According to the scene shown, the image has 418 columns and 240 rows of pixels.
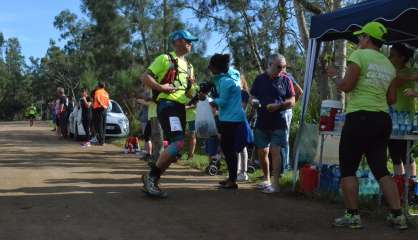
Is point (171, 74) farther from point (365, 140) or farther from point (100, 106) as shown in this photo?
point (100, 106)

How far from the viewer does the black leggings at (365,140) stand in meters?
5.58

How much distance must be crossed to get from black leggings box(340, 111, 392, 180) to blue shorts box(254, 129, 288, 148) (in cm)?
203

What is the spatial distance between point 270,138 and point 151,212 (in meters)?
2.20

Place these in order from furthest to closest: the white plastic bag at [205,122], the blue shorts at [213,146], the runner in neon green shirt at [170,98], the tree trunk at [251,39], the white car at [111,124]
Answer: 1. the tree trunk at [251,39]
2. the white car at [111,124]
3. the blue shorts at [213,146]
4. the white plastic bag at [205,122]
5. the runner in neon green shirt at [170,98]

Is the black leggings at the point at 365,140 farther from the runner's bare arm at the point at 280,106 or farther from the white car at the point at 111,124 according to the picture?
the white car at the point at 111,124

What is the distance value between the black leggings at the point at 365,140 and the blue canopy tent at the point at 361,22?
1222 millimetres

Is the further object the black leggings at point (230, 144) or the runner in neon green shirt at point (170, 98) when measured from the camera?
the black leggings at point (230, 144)

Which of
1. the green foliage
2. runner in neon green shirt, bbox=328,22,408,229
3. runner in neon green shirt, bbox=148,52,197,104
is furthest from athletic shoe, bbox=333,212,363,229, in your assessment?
the green foliage

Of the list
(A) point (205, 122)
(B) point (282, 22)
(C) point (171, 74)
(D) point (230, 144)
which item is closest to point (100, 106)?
(B) point (282, 22)

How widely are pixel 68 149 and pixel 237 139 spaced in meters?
8.21

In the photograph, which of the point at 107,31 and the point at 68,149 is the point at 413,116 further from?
the point at 107,31

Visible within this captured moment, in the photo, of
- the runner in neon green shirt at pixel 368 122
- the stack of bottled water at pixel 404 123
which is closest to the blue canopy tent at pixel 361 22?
the runner in neon green shirt at pixel 368 122

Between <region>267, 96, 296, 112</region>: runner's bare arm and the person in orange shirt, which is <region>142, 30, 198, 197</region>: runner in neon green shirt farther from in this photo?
the person in orange shirt

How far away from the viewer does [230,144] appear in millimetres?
7988
